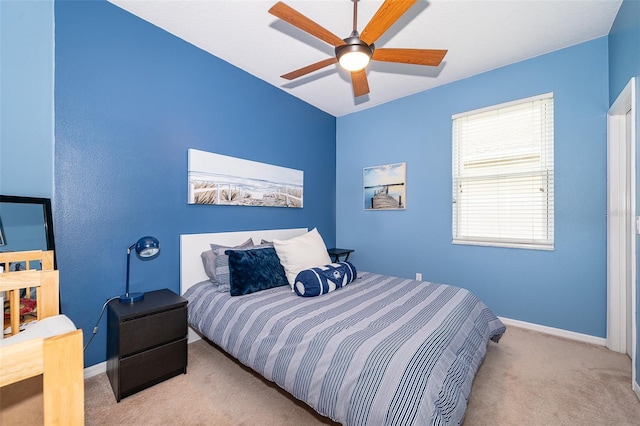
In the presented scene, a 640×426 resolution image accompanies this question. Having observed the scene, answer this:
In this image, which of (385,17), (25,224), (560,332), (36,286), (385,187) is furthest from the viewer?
(385,187)

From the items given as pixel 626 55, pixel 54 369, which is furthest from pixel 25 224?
pixel 626 55

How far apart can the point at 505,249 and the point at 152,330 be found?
3421mm

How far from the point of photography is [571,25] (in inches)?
92.3

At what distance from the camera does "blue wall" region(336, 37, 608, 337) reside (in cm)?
254

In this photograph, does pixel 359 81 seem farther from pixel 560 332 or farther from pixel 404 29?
pixel 560 332

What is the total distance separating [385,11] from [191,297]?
260cm

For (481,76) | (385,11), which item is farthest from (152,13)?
(481,76)

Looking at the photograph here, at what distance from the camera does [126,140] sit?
2189 mm

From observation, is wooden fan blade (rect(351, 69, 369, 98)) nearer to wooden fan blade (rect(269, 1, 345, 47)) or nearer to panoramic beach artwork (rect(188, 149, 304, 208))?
wooden fan blade (rect(269, 1, 345, 47))

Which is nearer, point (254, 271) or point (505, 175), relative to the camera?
point (254, 271)

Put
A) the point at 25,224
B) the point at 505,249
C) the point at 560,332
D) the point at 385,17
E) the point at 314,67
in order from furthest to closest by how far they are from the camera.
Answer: the point at 505,249, the point at 560,332, the point at 314,67, the point at 25,224, the point at 385,17

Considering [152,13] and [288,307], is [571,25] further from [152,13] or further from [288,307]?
[152,13]

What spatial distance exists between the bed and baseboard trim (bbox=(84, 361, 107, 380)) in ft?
2.16

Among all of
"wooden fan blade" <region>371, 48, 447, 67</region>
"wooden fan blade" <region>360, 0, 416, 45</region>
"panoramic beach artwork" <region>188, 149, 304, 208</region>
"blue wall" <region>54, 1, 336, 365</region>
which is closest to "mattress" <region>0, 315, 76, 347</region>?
"blue wall" <region>54, 1, 336, 365</region>
